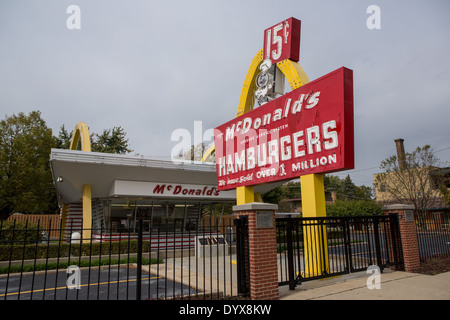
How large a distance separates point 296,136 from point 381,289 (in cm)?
532

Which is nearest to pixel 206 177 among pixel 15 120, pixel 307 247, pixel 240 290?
pixel 307 247

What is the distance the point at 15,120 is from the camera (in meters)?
35.8

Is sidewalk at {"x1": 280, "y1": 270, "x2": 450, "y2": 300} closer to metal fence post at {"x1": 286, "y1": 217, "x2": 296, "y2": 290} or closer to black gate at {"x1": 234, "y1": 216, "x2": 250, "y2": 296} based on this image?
metal fence post at {"x1": 286, "y1": 217, "x2": 296, "y2": 290}

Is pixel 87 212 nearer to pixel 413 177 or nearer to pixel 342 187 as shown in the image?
pixel 413 177

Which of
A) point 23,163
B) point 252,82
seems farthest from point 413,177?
point 23,163

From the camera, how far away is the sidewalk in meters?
7.34

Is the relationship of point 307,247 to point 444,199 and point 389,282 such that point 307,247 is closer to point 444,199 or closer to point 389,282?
point 389,282

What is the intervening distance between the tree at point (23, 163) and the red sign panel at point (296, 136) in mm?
27910

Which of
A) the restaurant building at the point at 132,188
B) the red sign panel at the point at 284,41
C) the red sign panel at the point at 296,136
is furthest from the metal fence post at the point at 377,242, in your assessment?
the restaurant building at the point at 132,188

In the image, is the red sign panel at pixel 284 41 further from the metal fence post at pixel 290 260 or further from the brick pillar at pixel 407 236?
Answer: the metal fence post at pixel 290 260

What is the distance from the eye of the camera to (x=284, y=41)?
13.1 meters

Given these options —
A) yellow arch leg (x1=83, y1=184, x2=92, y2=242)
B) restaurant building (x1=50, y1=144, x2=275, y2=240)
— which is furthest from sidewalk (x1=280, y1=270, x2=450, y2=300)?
yellow arch leg (x1=83, y1=184, x2=92, y2=242)

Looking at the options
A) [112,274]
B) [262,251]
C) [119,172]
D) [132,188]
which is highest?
[119,172]
